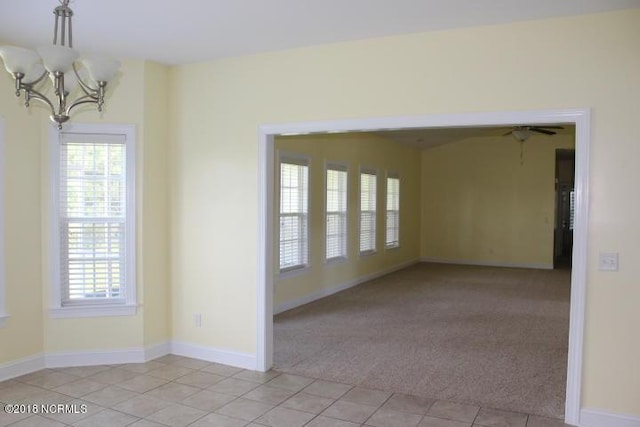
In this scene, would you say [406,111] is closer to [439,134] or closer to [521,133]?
[521,133]

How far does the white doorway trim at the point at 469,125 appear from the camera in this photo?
129 inches

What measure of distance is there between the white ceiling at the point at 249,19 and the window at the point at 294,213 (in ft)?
8.24

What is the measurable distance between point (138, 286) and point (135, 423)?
1493 mm

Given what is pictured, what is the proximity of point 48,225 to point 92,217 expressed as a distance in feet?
1.15

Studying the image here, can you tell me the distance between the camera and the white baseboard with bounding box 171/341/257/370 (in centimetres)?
443

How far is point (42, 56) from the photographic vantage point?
220cm

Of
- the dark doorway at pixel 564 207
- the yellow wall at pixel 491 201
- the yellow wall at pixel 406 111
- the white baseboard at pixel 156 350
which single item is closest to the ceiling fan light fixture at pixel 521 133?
the yellow wall at pixel 491 201

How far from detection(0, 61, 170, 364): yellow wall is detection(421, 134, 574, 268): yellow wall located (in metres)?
8.32

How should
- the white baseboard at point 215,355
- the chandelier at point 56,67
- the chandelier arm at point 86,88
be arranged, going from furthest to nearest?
the white baseboard at point 215,355, the chandelier arm at point 86,88, the chandelier at point 56,67

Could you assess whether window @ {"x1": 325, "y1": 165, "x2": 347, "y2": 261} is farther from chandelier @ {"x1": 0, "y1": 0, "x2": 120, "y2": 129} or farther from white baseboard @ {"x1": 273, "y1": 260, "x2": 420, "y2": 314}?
chandelier @ {"x1": 0, "y1": 0, "x2": 120, "y2": 129}

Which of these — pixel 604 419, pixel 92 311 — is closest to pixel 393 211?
pixel 92 311

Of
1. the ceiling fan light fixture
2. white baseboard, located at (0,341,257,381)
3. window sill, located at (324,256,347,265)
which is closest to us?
white baseboard, located at (0,341,257,381)

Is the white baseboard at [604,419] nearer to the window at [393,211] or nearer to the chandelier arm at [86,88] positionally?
the chandelier arm at [86,88]

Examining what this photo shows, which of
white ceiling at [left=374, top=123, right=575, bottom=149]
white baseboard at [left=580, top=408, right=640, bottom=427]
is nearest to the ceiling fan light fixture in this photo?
white ceiling at [left=374, top=123, right=575, bottom=149]
